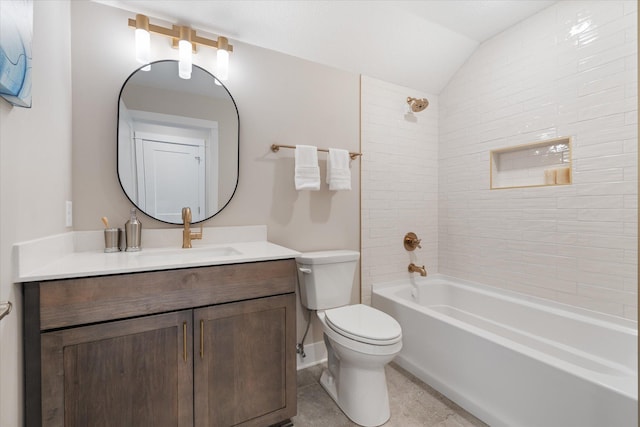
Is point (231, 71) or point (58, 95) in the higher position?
point (231, 71)

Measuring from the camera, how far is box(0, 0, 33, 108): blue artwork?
2.31 ft

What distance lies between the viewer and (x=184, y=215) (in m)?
1.55

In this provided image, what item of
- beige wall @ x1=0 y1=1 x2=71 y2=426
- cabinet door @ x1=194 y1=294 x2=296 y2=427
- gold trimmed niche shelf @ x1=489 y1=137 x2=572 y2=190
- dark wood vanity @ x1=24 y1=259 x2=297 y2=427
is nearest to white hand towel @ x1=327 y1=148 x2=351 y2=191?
dark wood vanity @ x1=24 y1=259 x2=297 y2=427

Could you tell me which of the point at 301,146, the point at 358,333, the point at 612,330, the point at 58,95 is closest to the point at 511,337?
the point at 612,330

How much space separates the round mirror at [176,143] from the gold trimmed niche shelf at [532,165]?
1969 millimetres

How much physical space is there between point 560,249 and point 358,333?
1440 millimetres

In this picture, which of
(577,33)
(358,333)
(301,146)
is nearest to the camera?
(358,333)

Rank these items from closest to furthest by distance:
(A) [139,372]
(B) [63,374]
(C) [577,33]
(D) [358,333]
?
1. (B) [63,374]
2. (A) [139,372]
3. (D) [358,333]
4. (C) [577,33]

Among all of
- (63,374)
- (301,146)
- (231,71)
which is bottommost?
(63,374)

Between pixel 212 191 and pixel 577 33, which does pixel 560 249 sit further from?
pixel 212 191

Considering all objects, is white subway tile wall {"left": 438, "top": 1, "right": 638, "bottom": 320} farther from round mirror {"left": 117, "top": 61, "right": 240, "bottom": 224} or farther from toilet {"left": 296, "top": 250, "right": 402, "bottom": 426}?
round mirror {"left": 117, "top": 61, "right": 240, "bottom": 224}

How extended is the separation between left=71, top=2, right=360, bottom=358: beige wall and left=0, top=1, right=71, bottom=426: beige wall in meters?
0.08

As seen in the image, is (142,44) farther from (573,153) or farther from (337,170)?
(573,153)

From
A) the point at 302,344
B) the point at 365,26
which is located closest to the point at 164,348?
the point at 302,344
